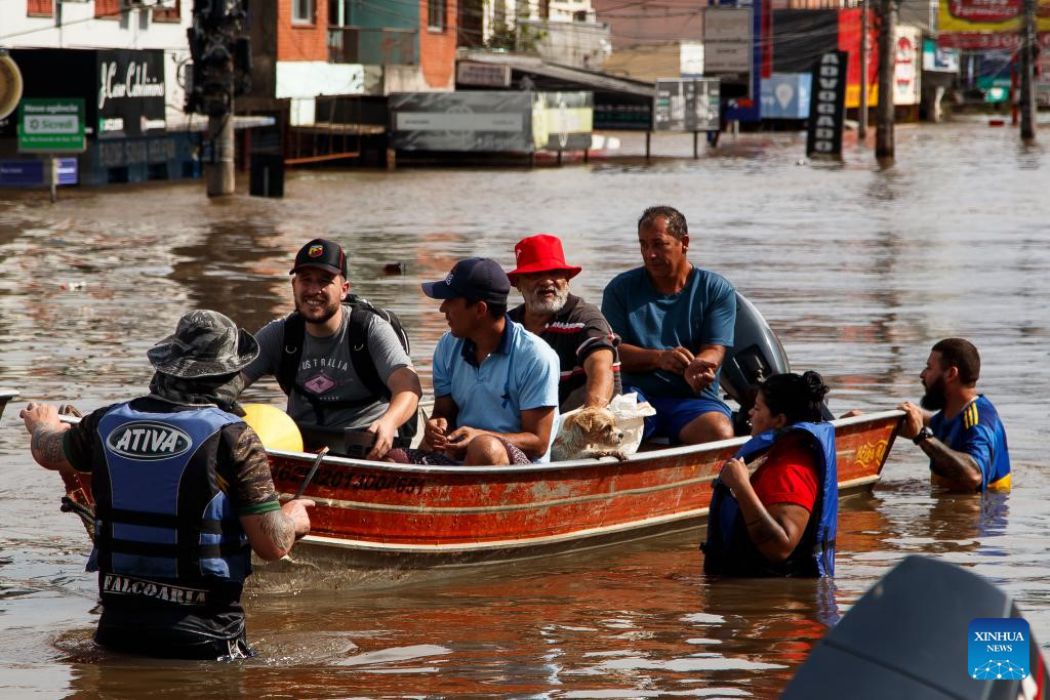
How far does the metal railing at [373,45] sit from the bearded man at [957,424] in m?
37.3

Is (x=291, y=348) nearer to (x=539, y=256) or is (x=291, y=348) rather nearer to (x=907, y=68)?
(x=539, y=256)

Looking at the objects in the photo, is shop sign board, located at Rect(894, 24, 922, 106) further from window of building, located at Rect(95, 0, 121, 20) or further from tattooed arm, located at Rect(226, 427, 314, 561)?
tattooed arm, located at Rect(226, 427, 314, 561)

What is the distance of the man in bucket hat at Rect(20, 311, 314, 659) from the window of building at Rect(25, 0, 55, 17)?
1150 inches

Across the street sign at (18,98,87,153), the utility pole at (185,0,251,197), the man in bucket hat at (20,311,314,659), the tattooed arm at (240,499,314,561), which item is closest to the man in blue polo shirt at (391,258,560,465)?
the man in bucket hat at (20,311,314,659)

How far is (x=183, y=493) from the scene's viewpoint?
5277mm

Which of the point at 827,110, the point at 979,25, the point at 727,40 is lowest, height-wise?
the point at 827,110

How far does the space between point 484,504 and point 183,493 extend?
116 inches

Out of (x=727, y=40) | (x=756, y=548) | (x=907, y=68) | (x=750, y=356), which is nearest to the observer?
(x=756, y=548)

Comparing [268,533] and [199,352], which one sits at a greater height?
[199,352]

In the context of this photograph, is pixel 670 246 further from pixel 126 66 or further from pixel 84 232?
pixel 126 66

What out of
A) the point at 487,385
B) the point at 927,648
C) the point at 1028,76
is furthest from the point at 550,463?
the point at 1028,76

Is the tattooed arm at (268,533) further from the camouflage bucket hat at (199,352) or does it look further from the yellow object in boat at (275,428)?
the yellow object in boat at (275,428)

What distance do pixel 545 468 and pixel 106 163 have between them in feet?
96.4

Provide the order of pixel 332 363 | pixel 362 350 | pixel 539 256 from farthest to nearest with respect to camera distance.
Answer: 1. pixel 539 256
2. pixel 332 363
3. pixel 362 350
